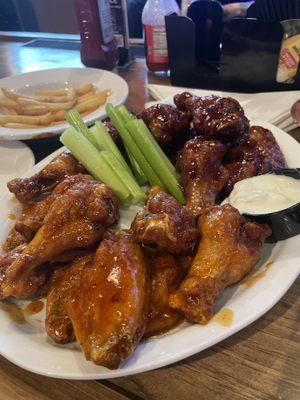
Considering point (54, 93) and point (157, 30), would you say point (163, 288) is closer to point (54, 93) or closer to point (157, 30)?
point (54, 93)

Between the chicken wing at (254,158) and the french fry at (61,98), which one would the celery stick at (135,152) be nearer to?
the chicken wing at (254,158)

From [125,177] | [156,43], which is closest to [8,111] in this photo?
[156,43]

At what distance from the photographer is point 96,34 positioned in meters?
3.26

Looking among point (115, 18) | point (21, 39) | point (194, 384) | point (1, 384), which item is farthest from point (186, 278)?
point (21, 39)

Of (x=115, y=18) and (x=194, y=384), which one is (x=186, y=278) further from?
(x=115, y=18)

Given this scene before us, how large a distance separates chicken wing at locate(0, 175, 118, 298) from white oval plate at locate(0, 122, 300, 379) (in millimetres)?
123

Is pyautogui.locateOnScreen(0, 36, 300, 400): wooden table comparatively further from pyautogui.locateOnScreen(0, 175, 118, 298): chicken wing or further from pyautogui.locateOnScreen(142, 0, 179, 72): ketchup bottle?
pyautogui.locateOnScreen(142, 0, 179, 72): ketchup bottle

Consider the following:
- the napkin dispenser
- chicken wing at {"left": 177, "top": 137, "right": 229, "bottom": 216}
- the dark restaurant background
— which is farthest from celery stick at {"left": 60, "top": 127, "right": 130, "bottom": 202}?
the dark restaurant background

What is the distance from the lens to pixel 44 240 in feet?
4.40

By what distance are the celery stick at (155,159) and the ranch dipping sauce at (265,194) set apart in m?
0.30

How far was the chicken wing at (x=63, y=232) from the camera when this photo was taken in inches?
51.3

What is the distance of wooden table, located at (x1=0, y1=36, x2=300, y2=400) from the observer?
3.70 feet

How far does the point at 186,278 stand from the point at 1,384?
0.72 m

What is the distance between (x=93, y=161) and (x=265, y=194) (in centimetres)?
81
